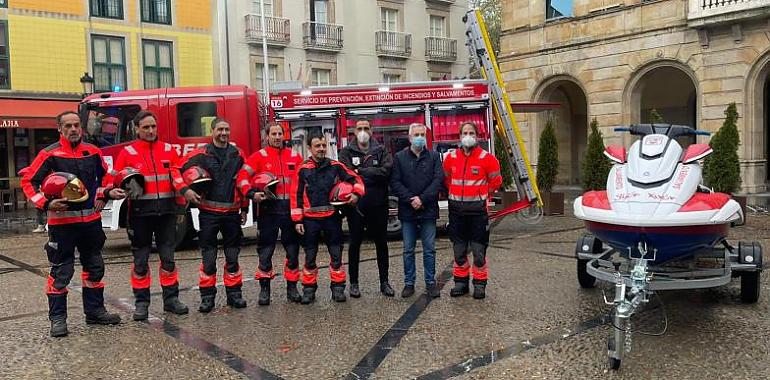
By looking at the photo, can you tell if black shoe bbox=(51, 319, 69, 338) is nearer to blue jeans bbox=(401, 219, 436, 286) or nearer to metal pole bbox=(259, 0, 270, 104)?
blue jeans bbox=(401, 219, 436, 286)

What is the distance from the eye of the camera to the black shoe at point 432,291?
6645 millimetres

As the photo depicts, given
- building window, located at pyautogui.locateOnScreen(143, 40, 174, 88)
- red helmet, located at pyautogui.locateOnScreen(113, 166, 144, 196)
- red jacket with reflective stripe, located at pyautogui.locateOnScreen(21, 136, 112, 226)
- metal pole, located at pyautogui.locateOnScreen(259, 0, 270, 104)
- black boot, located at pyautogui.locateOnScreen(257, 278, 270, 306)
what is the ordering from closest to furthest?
red jacket with reflective stripe, located at pyautogui.locateOnScreen(21, 136, 112, 226), red helmet, located at pyautogui.locateOnScreen(113, 166, 144, 196), black boot, located at pyautogui.locateOnScreen(257, 278, 270, 306), metal pole, located at pyautogui.locateOnScreen(259, 0, 270, 104), building window, located at pyautogui.locateOnScreen(143, 40, 174, 88)

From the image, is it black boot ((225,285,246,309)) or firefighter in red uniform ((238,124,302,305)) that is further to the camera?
firefighter in red uniform ((238,124,302,305))

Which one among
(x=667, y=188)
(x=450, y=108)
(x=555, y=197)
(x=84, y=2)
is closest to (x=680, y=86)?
(x=555, y=197)

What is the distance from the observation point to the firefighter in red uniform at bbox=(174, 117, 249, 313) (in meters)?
6.13

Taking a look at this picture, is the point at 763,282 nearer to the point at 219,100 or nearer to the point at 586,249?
the point at 586,249

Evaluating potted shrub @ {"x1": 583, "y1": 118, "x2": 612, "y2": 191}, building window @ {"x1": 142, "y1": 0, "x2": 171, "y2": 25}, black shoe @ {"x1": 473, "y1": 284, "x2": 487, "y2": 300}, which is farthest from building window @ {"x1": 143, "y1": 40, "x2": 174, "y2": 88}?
black shoe @ {"x1": 473, "y1": 284, "x2": 487, "y2": 300}

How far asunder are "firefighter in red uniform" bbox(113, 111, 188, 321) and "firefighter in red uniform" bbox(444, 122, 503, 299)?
2686 millimetres

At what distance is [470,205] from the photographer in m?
6.50

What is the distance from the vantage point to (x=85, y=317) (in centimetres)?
597

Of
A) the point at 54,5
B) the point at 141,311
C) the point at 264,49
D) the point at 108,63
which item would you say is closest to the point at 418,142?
the point at 141,311

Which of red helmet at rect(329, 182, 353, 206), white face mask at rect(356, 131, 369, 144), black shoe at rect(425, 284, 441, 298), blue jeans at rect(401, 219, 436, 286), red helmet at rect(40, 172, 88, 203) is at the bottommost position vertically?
black shoe at rect(425, 284, 441, 298)

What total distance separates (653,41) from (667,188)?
15.6 meters

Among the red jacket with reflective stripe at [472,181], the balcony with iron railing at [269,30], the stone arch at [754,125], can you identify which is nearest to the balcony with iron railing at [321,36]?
the balcony with iron railing at [269,30]
